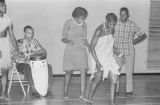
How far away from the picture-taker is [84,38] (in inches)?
292

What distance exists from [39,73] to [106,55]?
1406 mm

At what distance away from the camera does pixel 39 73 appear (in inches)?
295

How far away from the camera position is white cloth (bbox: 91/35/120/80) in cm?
662

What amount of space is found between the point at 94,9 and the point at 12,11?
1.89 m

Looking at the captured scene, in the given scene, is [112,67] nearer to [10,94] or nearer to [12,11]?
[10,94]

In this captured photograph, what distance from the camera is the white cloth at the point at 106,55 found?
6621mm

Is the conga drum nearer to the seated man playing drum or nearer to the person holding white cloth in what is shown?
the seated man playing drum

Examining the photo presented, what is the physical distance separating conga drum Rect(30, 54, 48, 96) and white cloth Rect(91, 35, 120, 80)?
49.0 inches

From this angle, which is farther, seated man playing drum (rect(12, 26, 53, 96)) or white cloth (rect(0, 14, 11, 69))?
seated man playing drum (rect(12, 26, 53, 96))

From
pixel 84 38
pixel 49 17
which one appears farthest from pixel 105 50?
pixel 49 17

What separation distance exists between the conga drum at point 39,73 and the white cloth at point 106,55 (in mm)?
1246

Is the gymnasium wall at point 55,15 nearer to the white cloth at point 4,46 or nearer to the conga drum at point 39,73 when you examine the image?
the conga drum at point 39,73

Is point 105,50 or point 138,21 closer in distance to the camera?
point 105,50

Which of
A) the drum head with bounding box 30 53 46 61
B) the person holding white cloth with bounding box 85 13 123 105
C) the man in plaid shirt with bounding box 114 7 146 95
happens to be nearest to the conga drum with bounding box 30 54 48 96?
the drum head with bounding box 30 53 46 61
